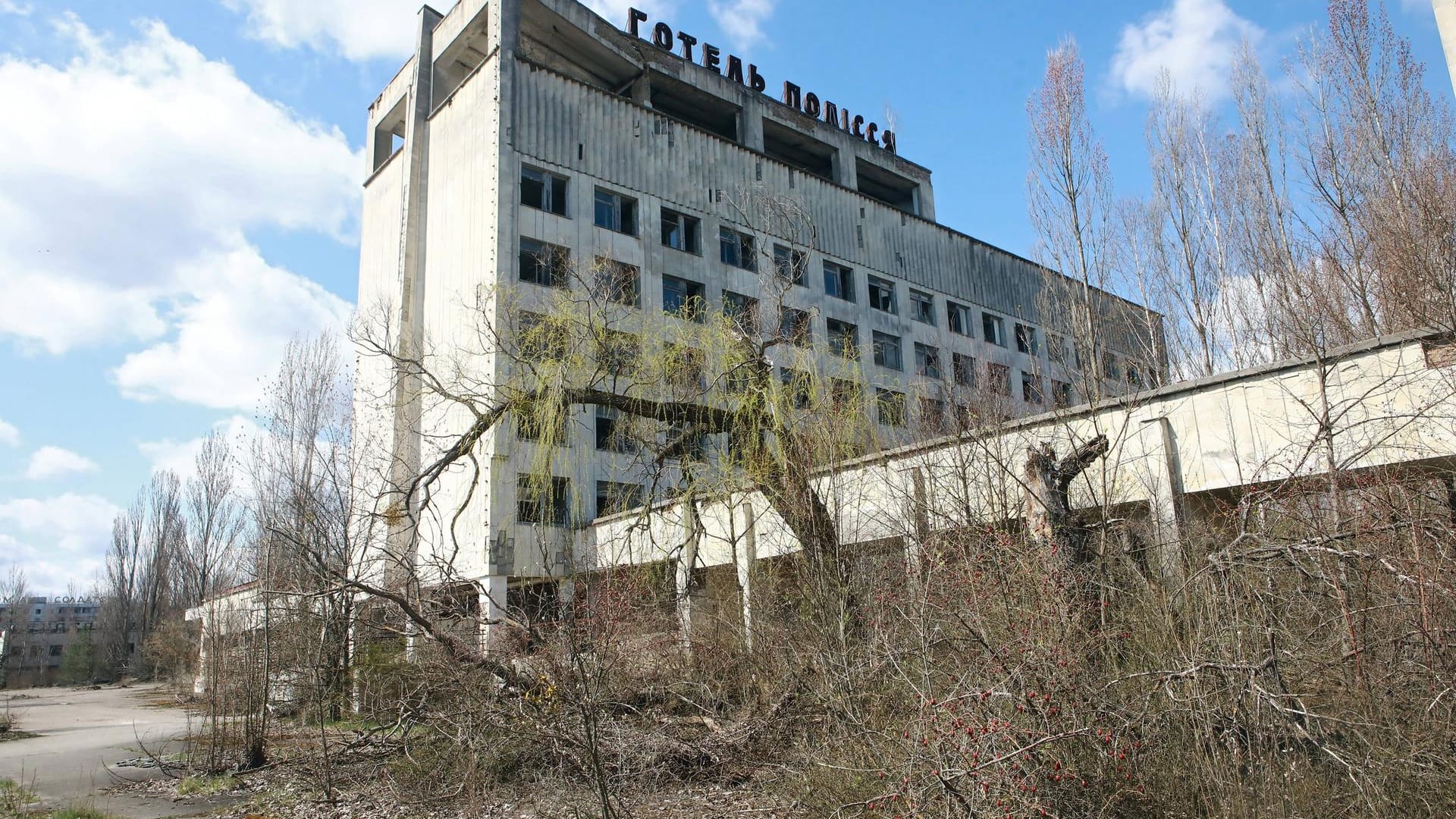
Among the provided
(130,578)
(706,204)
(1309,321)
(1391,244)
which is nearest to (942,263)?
(706,204)

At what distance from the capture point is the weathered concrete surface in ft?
34.5

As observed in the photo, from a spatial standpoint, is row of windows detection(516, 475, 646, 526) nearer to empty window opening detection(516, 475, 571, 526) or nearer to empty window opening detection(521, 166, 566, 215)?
empty window opening detection(516, 475, 571, 526)

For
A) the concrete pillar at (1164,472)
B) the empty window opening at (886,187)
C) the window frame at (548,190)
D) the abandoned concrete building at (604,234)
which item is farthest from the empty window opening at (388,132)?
the concrete pillar at (1164,472)

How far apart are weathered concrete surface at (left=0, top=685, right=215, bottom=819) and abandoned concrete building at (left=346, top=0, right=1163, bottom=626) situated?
740 centimetres

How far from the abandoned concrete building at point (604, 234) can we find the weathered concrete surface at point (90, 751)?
740 cm

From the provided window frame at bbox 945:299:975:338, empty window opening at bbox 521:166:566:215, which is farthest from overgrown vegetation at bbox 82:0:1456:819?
window frame at bbox 945:299:975:338

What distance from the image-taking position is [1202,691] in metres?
6.26

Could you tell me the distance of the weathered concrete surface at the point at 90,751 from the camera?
10.5 m

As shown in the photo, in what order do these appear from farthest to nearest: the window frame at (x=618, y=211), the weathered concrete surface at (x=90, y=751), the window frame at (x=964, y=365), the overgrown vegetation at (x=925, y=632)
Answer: the window frame at (x=964, y=365)
the window frame at (x=618, y=211)
the weathered concrete surface at (x=90, y=751)
the overgrown vegetation at (x=925, y=632)

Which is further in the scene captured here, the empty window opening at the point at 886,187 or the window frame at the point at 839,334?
the empty window opening at the point at 886,187

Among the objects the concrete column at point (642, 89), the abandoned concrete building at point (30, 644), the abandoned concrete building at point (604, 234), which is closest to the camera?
the abandoned concrete building at point (604, 234)

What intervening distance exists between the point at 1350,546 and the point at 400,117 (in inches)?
1292

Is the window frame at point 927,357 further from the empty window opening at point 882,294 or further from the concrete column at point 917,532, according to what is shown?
the concrete column at point 917,532

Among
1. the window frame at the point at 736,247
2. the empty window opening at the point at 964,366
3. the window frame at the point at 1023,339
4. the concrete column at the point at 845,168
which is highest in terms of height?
the concrete column at the point at 845,168
